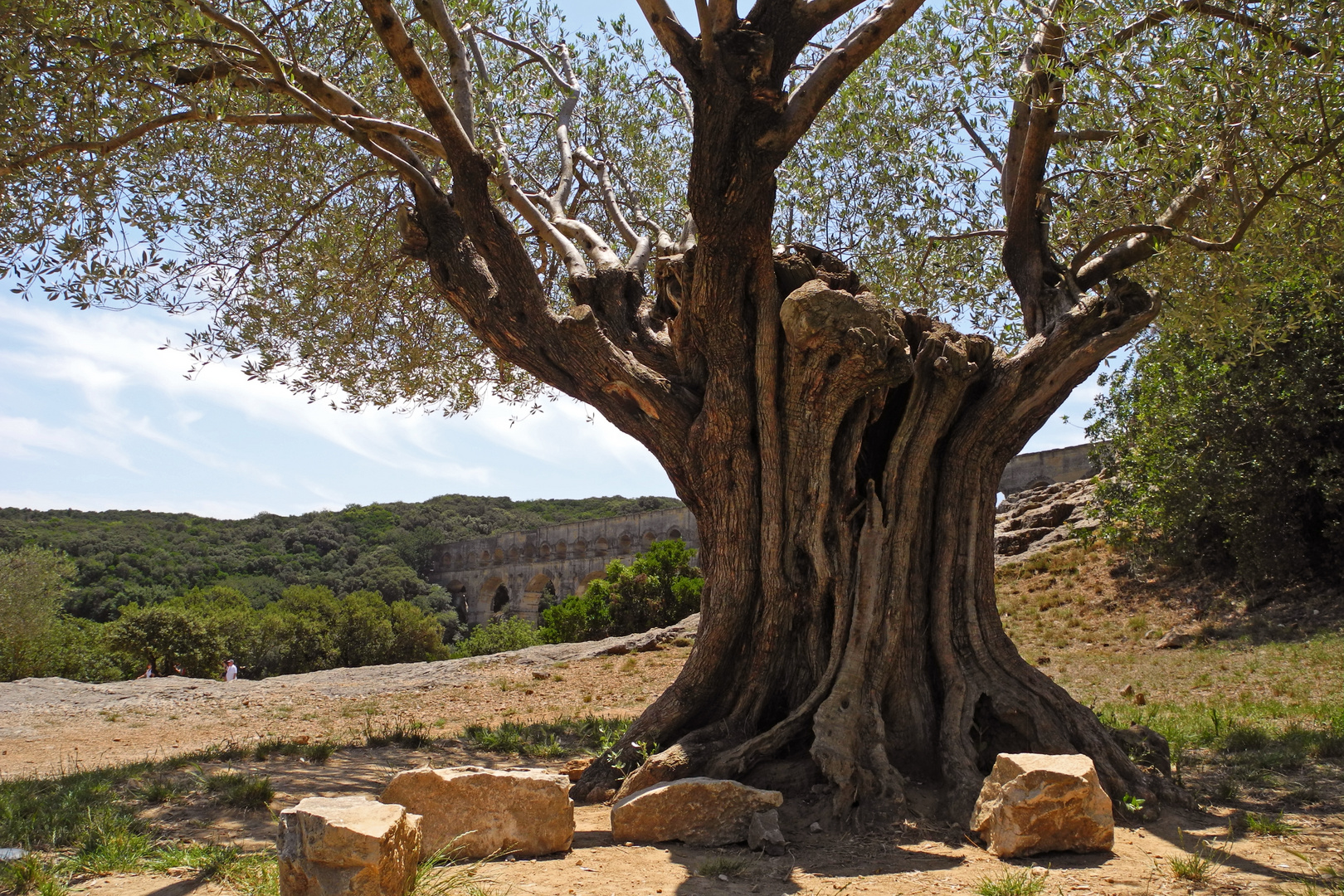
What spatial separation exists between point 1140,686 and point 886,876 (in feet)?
24.2

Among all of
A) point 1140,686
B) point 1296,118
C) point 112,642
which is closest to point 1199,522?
point 1140,686

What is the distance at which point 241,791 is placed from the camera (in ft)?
15.4

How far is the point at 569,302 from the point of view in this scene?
1069 cm

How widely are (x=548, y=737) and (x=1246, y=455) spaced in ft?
35.5

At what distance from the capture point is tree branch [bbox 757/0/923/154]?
15.7 feet

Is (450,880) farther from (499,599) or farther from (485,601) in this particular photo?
(499,599)

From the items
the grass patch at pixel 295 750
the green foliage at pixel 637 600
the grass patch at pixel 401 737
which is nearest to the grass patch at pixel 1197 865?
the grass patch at pixel 295 750

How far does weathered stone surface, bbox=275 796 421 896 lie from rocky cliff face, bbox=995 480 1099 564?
15592mm

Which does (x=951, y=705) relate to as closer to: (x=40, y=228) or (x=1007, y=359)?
(x=1007, y=359)

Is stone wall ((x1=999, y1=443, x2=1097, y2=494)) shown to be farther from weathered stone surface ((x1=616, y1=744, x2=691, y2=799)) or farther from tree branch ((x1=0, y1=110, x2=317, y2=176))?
tree branch ((x1=0, y1=110, x2=317, y2=176))

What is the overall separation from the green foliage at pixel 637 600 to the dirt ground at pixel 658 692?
281 centimetres

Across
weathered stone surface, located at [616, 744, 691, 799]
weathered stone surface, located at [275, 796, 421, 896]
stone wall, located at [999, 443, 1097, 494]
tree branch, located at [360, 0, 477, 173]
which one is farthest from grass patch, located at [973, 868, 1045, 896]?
stone wall, located at [999, 443, 1097, 494]

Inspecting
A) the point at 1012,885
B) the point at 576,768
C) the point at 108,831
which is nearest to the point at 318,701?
the point at 576,768

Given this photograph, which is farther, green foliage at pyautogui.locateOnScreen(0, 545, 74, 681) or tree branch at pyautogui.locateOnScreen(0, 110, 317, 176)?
green foliage at pyautogui.locateOnScreen(0, 545, 74, 681)
